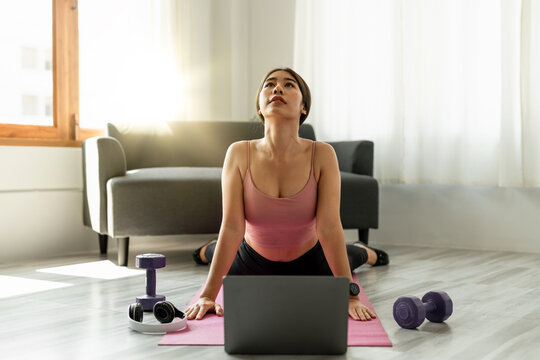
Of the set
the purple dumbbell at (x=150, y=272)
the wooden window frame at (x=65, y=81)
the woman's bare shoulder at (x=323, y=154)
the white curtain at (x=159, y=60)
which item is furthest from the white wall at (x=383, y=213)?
the woman's bare shoulder at (x=323, y=154)

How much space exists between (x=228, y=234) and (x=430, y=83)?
2256 mm

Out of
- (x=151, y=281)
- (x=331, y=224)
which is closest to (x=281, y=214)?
(x=331, y=224)

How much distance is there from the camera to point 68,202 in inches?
133

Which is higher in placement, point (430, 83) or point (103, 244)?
point (430, 83)

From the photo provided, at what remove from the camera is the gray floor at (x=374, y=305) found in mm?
1436

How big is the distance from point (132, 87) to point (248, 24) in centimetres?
119

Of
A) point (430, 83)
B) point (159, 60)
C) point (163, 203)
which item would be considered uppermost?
point (159, 60)

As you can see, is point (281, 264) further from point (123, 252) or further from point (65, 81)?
point (65, 81)

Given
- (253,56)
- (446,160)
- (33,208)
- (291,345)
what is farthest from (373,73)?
(291,345)

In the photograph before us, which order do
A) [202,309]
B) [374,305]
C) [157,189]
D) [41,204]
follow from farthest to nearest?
[41,204]
[157,189]
[374,305]
[202,309]

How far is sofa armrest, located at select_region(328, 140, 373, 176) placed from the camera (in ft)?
10.9

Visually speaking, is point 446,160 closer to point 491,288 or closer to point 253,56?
point 491,288

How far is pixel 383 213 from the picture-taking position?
12.6 ft

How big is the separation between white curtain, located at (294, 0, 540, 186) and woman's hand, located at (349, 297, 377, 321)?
1875 millimetres
